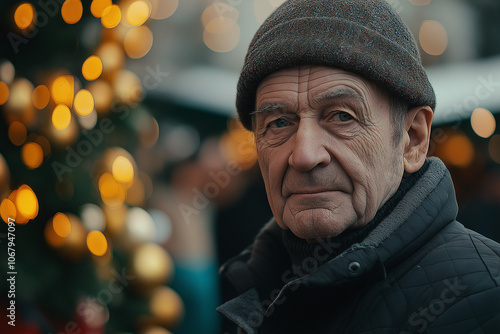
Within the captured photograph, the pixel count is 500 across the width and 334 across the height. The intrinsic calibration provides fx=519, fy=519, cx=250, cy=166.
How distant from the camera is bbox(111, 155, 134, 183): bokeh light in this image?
238cm

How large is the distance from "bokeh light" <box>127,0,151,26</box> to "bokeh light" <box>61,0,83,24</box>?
0.23m

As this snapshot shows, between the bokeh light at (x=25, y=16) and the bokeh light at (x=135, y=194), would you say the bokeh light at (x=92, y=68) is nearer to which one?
the bokeh light at (x=25, y=16)

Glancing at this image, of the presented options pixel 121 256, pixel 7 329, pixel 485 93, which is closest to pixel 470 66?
pixel 485 93

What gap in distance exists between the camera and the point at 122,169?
2406 mm

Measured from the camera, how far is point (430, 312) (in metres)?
1.29

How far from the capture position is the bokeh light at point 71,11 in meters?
2.33

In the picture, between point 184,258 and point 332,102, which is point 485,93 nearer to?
point 184,258

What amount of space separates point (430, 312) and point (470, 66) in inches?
157

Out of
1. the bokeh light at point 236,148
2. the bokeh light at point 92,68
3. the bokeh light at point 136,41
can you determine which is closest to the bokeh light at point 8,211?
the bokeh light at point 92,68

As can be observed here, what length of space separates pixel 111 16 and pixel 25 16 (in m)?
0.37

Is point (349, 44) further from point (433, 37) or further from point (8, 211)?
point (433, 37)

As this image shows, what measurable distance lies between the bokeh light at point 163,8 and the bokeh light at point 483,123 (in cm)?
272

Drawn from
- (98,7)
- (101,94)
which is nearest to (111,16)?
(98,7)

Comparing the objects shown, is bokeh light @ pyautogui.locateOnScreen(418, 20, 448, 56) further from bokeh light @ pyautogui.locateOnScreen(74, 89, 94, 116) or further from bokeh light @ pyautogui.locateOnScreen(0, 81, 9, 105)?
bokeh light @ pyautogui.locateOnScreen(0, 81, 9, 105)
